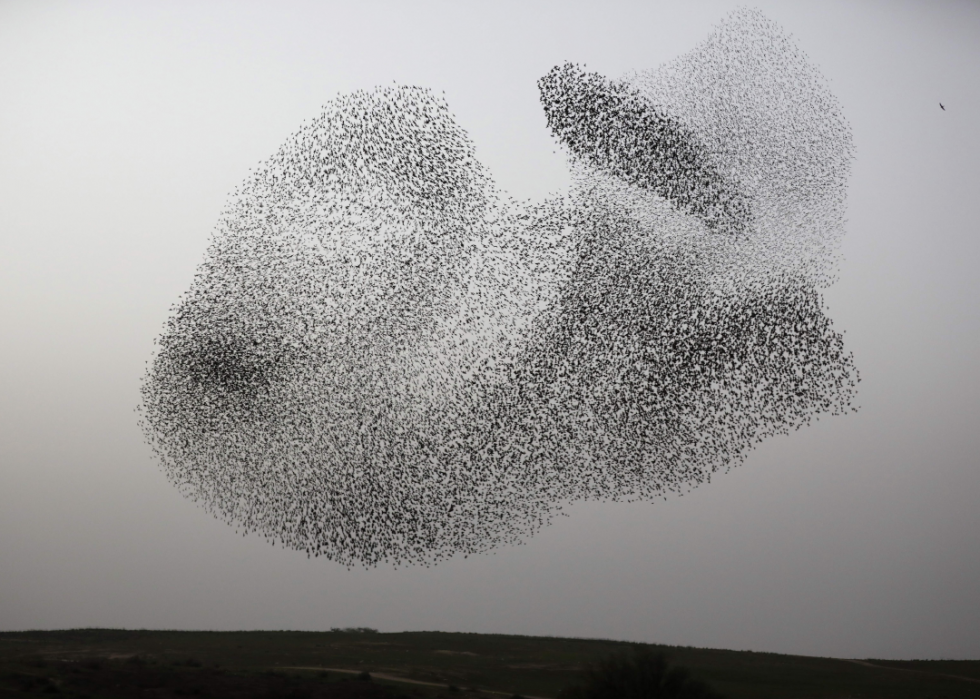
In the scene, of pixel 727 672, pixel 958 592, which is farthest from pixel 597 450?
pixel 958 592

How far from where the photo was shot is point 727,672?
8359 millimetres

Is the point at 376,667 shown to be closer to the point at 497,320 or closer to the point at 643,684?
the point at 643,684

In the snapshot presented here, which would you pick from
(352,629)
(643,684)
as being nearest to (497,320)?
(352,629)

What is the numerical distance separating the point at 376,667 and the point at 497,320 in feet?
11.4

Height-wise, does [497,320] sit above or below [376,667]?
above

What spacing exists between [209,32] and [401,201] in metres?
2.77

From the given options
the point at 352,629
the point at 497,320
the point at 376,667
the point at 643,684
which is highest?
the point at 497,320

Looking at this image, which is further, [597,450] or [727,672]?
[597,450]

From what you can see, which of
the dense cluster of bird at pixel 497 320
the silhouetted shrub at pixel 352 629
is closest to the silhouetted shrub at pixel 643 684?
the dense cluster of bird at pixel 497 320

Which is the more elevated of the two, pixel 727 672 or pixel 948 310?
pixel 948 310

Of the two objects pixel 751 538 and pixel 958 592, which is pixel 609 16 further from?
pixel 958 592

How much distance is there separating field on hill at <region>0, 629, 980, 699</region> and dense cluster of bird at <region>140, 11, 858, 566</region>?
964 millimetres

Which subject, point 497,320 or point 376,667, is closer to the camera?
point 376,667

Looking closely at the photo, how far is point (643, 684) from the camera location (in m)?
6.91
